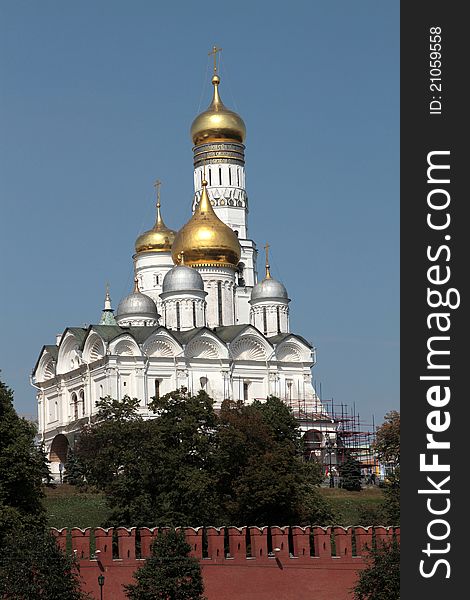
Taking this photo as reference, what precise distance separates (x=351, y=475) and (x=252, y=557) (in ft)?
79.3

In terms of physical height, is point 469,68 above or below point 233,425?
above

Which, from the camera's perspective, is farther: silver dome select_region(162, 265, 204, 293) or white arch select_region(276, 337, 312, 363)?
white arch select_region(276, 337, 312, 363)

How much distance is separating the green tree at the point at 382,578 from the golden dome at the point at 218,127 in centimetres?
4579

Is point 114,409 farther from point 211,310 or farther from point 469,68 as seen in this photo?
point 469,68

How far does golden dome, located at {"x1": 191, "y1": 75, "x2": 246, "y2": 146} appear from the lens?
76.9m

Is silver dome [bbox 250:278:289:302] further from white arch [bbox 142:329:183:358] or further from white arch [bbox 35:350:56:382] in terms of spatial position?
white arch [bbox 35:350:56:382]

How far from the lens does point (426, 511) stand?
17.4 metres

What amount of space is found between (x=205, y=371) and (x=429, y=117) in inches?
2000

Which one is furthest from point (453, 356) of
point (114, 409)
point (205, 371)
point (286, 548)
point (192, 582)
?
point (205, 371)

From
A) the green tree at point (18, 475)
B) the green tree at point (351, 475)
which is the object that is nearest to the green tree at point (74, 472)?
the green tree at point (351, 475)

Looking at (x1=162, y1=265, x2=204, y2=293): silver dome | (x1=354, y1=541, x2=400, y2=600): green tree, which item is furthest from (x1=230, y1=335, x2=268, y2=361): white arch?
(x1=354, y1=541, x2=400, y2=600): green tree

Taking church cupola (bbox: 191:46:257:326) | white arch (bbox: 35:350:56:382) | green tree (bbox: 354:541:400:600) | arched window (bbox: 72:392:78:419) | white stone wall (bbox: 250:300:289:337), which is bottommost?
green tree (bbox: 354:541:400:600)

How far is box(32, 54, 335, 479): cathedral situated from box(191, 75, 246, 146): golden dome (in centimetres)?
5

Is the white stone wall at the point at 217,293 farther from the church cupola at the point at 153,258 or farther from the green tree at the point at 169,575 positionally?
the green tree at the point at 169,575
